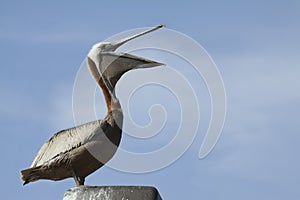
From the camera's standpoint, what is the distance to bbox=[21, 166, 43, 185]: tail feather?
7.05 metres

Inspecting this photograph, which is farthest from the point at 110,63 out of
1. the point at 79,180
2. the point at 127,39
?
the point at 79,180

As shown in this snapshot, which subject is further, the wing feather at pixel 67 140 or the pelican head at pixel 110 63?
the pelican head at pixel 110 63

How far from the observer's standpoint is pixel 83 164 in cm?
684

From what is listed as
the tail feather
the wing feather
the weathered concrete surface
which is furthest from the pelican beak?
the weathered concrete surface

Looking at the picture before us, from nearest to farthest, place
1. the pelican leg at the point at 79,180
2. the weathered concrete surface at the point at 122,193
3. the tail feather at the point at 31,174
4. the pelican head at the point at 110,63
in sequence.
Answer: the weathered concrete surface at the point at 122,193, the pelican leg at the point at 79,180, the tail feather at the point at 31,174, the pelican head at the point at 110,63

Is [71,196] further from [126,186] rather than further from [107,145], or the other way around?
[107,145]

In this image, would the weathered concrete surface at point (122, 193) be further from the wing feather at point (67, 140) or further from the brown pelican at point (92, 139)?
the wing feather at point (67, 140)

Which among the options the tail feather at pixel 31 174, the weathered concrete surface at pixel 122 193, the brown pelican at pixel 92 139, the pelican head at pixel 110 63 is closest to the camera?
the weathered concrete surface at pixel 122 193

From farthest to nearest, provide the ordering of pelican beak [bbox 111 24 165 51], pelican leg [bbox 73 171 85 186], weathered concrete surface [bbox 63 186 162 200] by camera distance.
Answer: pelican beak [bbox 111 24 165 51] → pelican leg [bbox 73 171 85 186] → weathered concrete surface [bbox 63 186 162 200]

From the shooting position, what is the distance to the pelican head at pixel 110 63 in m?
7.45

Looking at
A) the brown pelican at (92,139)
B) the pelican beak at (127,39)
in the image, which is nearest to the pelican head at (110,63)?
the brown pelican at (92,139)

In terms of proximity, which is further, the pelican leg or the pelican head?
the pelican head

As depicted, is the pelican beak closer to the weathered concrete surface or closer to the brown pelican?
the brown pelican

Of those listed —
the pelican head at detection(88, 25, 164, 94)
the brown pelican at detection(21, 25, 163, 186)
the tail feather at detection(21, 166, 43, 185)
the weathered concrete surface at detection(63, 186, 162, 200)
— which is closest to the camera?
the weathered concrete surface at detection(63, 186, 162, 200)
